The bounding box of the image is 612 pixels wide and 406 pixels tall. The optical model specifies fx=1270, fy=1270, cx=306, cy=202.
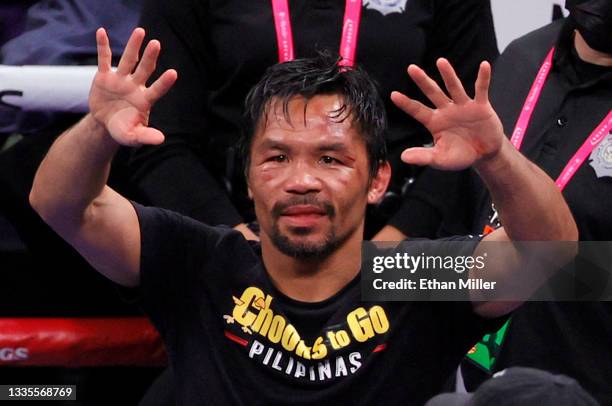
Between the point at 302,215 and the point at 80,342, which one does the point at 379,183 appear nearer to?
the point at 302,215

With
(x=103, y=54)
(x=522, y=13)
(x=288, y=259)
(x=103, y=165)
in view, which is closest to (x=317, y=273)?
(x=288, y=259)

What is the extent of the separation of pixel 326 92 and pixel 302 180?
0.65 feet

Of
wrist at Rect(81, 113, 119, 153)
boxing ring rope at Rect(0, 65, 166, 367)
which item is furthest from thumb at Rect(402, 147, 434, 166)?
boxing ring rope at Rect(0, 65, 166, 367)

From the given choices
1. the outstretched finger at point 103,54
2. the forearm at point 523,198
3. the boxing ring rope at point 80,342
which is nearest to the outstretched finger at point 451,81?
the forearm at point 523,198

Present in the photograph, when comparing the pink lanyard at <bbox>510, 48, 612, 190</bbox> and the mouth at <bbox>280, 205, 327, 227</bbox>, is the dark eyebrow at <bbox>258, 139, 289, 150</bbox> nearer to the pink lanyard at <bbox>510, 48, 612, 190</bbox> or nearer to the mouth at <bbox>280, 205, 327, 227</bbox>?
the mouth at <bbox>280, 205, 327, 227</bbox>

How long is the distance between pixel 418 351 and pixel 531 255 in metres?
0.27

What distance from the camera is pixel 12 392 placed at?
276cm

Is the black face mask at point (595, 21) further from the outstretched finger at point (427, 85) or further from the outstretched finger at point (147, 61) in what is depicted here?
the outstretched finger at point (147, 61)

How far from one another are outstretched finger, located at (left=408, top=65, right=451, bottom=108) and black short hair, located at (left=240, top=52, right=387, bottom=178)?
293mm

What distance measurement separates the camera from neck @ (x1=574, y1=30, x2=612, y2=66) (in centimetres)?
257

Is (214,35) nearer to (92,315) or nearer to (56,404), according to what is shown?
(92,315)

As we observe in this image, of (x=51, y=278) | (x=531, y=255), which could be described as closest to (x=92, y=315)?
(x=51, y=278)

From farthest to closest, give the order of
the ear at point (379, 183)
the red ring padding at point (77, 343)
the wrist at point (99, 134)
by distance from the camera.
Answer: the red ring padding at point (77, 343) < the ear at point (379, 183) < the wrist at point (99, 134)

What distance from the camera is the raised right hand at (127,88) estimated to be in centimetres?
208
